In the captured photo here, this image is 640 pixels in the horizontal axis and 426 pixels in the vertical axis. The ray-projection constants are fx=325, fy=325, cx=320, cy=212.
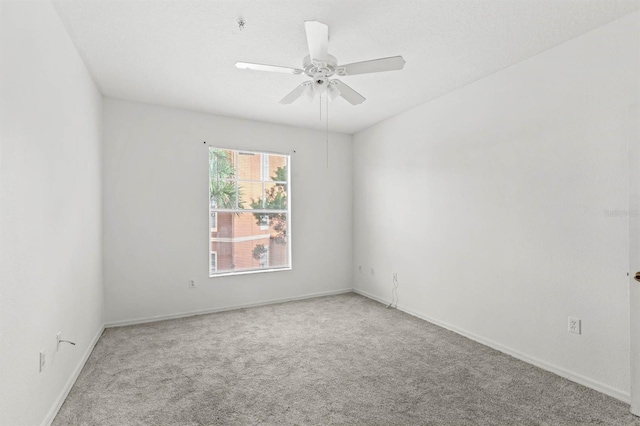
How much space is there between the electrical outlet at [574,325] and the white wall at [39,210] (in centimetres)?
362

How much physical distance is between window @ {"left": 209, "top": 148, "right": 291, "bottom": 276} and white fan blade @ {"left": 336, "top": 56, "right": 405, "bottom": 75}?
2.69m

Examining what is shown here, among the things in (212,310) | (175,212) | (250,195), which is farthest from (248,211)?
(212,310)

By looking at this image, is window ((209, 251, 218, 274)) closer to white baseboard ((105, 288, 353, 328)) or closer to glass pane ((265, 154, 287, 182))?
white baseboard ((105, 288, 353, 328))

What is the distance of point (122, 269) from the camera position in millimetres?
3918

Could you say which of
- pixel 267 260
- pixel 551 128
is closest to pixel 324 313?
pixel 267 260

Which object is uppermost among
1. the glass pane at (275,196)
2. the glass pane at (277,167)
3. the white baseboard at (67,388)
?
the glass pane at (277,167)

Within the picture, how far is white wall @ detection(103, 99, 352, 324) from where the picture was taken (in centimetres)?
391

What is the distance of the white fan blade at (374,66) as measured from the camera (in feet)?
7.27

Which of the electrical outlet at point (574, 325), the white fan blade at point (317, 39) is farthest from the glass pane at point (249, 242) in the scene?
the electrical outlet at point (574, 325)

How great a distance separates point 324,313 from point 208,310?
156 cm

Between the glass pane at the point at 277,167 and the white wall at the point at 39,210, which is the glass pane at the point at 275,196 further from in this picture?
the white wall at the point at 39,210

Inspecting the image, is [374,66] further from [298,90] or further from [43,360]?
[43,360]

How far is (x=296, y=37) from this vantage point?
2.55 m

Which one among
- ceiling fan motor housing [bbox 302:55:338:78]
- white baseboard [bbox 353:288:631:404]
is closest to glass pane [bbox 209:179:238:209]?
ceiling fan motor housing [bbox 302:55:338:78]
